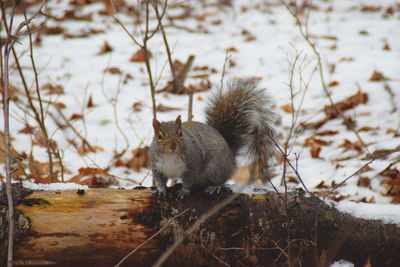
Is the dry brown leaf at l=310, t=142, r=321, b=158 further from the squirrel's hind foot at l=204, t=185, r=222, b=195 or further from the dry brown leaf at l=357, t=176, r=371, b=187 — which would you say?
the squirrel's hind foot at l=204, t=185, r=222, b=195

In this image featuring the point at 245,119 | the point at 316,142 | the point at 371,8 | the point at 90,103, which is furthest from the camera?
the point at 371,8

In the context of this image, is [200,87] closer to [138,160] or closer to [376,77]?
[138,160]

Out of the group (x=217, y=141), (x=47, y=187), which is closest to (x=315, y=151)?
(x=217, y=141)

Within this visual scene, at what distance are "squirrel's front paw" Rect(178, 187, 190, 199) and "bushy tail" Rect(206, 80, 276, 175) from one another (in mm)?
513

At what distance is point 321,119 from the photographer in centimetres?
299

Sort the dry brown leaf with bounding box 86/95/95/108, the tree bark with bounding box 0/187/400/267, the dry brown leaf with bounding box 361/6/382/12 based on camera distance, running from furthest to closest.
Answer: the dry brown leaf with bounding box 361/6/382/12, the dry brown leaf with bounding box 86/95/95/108, the tree bark with bounding box 0/187/400/267

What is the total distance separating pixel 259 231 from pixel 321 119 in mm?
1770

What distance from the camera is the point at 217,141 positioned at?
190 centimetres

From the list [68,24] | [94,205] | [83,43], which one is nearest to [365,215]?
[94,205]

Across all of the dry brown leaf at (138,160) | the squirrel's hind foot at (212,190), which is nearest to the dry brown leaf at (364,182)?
the squirrel's hind foot at (212,190)

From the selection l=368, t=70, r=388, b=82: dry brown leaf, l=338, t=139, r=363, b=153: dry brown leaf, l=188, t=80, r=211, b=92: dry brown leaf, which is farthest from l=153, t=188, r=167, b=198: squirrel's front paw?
l=368, t=70, r=388, b=82: dry brown leaf

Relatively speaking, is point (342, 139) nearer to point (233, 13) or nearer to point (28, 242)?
point (28, 242)

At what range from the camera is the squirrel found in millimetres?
1649

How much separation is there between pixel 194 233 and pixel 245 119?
82 cm
